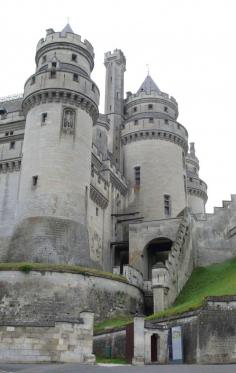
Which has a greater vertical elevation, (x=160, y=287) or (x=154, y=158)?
(x=154, y=158)

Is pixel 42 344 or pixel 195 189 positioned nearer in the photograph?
pixel 42 344

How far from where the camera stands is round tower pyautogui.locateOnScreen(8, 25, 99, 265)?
34281 mm

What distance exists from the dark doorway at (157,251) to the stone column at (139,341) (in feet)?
64.0

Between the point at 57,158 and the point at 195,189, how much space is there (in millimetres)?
31524

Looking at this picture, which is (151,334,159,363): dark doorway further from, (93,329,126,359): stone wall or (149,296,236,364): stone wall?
(93,329,126,359): stone wall

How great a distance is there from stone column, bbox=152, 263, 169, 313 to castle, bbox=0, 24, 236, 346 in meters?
0.09

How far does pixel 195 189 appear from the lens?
64438 millimetres

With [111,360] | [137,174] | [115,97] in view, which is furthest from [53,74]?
[111,360]

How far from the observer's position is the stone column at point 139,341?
885 inches

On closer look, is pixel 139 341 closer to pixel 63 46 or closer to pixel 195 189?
pixel 63 46

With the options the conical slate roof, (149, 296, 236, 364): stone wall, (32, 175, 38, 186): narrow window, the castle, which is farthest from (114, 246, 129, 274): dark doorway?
(149, 296, 236, 364): stone wall

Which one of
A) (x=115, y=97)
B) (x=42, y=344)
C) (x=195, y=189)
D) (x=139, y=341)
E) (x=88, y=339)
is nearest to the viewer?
(x=42, y=344)

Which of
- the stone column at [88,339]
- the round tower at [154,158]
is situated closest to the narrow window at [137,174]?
the round tower at [154,158]

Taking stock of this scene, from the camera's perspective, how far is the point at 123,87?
2370 inches
